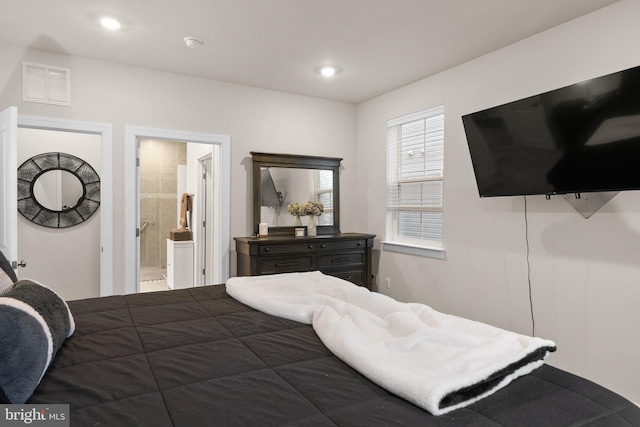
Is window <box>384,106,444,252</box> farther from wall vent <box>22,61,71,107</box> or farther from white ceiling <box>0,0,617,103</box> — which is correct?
wall vent <box>22,61,71,107</box>

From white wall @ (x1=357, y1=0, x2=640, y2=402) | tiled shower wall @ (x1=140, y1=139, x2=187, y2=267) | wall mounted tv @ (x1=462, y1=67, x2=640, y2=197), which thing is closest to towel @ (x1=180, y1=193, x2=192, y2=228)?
tiled shower wall @ (x1=140, y1=139, x2=187, y2=267)

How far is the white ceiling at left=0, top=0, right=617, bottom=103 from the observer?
2539mm

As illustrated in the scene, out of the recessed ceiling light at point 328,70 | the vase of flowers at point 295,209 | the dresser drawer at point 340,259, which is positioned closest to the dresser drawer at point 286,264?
the dresser drawer at point 340,259

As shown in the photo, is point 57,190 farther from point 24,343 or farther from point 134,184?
point 24,343

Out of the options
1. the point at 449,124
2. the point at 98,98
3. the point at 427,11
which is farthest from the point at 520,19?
the point at 98,98

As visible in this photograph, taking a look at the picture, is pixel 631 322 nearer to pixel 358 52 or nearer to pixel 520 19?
pixel 520 19

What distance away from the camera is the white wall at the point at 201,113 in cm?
335

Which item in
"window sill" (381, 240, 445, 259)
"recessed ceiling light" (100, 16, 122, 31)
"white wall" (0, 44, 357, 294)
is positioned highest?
"recessed ceiling light" (100, 16, 122, 31)

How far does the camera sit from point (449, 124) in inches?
144

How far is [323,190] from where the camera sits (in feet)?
15.1

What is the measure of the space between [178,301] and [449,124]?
2.87 meters

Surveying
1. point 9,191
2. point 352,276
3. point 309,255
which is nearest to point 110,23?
point 9,191

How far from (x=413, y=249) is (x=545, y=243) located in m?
1.36
